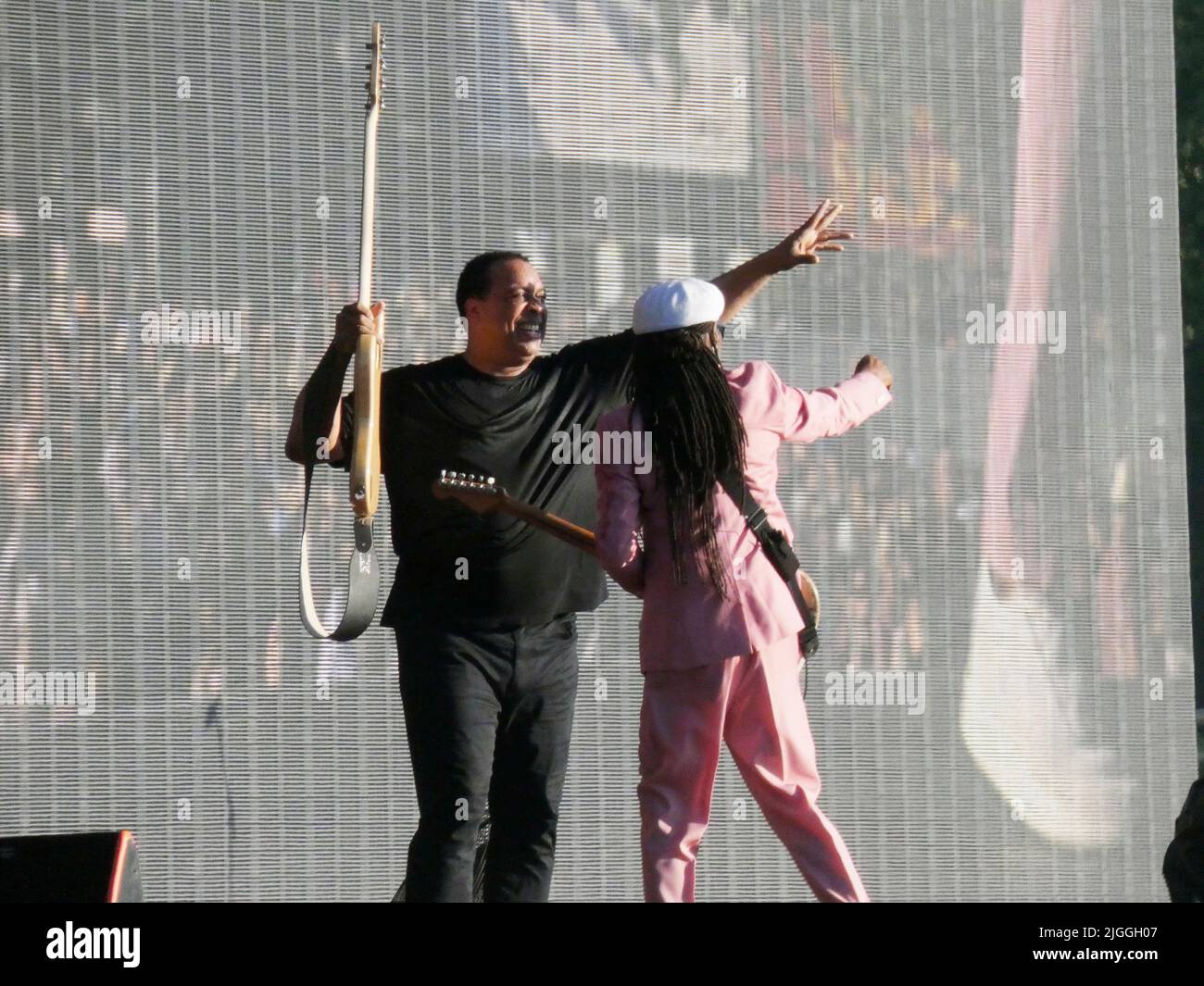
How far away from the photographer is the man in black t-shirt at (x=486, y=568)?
4.95 metres

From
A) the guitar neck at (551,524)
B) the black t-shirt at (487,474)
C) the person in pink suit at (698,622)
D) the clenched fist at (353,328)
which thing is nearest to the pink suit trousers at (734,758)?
the person in pink suit at (698,622)

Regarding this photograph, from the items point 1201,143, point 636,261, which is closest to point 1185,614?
point 636,261

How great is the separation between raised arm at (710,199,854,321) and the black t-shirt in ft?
1.18

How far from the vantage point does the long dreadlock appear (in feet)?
15.0

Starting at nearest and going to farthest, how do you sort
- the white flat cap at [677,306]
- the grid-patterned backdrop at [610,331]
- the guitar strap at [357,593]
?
the white flat cap at [677,306], the guitar strap at [357,593], the grid-patterned backdrop at [610,331]

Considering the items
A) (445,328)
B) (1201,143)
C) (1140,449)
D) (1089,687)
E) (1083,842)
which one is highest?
(1201,143)

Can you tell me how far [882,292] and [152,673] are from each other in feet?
9.30

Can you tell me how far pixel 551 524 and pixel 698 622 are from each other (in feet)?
1.89

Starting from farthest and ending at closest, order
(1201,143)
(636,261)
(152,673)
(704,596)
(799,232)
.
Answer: (1201,143) → (636,261) → (152,673) → (799,232) → (704,596)

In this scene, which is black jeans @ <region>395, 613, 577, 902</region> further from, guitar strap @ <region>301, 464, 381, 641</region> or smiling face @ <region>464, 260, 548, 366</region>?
smiling face @ <region>464, 260, 548, 366</region>

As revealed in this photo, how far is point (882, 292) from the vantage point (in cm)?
682

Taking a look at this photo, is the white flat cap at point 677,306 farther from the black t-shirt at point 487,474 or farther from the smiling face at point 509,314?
the black t-shirt at point 487,474

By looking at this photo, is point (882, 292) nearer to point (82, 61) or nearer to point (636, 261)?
point (636, 261)

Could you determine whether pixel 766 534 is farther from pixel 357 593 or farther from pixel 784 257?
pixel 357 593
